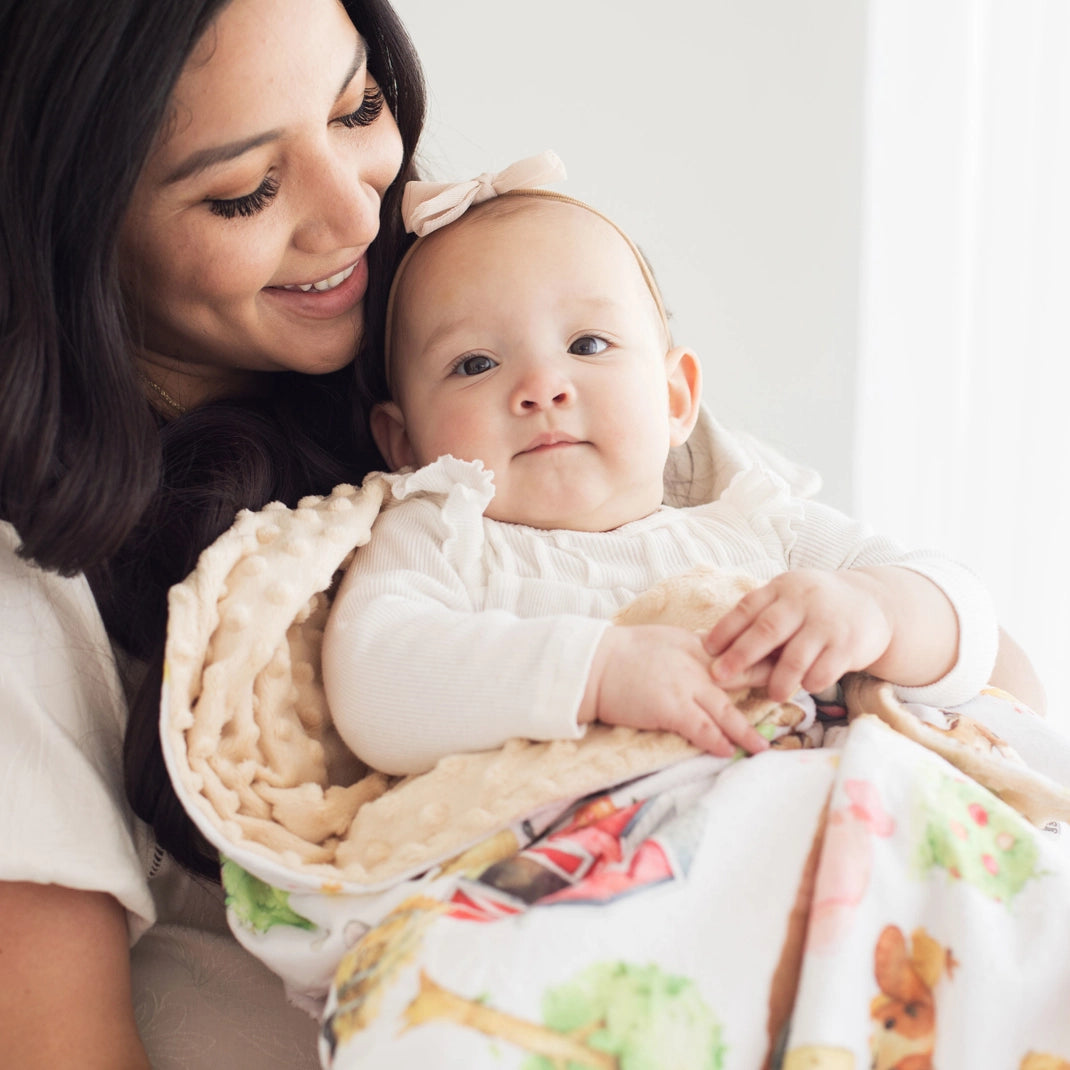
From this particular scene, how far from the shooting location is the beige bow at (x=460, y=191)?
1349mm

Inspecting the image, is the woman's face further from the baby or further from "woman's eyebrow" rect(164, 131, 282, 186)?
the baby

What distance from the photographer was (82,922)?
97 cm

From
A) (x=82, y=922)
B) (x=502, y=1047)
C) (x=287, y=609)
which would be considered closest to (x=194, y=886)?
(x=82, y=922)

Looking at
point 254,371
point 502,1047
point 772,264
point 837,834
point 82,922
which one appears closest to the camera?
point 502,1047

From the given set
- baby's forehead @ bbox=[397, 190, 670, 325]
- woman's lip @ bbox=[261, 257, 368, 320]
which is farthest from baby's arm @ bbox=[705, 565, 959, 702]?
woman's lip @ bbox=[261, 257, 368, 320]

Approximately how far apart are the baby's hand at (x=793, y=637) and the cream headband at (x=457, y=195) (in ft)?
1.87

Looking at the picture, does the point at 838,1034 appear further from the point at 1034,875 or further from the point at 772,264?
the point at 772,264

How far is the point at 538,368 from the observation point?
1.26m

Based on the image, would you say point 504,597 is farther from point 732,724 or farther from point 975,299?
point 975,299

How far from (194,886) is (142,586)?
0.31 metres

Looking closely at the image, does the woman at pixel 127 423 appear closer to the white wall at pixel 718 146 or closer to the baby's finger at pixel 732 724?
the baby's finger at pixel 732 724

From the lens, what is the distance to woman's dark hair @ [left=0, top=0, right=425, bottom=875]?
0.99 meters

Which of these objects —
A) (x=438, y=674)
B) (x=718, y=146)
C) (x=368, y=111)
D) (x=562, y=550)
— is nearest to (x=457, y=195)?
(x=368, y=111)

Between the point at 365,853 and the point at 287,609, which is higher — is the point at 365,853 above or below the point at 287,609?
below
